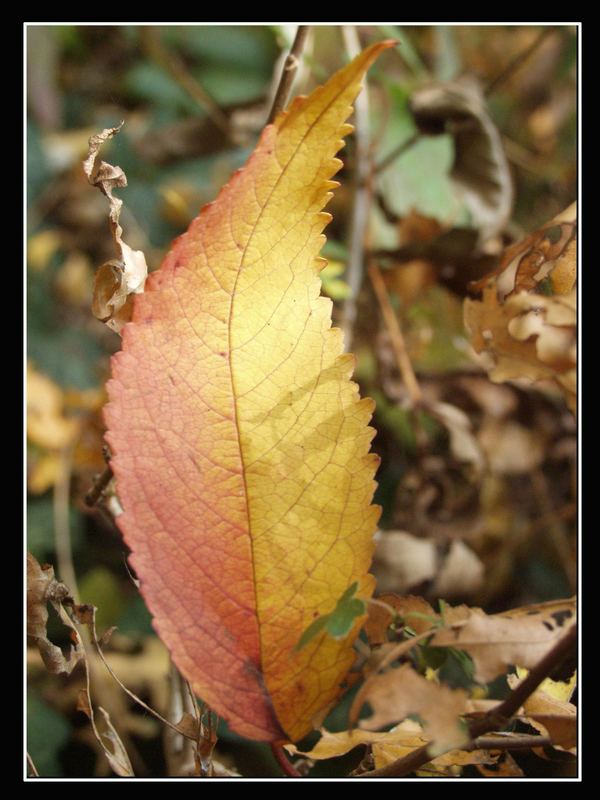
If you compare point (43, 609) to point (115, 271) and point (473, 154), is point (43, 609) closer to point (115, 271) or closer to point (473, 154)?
point (115, 271)

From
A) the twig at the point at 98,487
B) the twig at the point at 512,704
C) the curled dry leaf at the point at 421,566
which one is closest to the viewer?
the twig at the point at 512,704

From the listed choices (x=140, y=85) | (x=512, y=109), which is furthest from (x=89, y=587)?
(x=512, y=109)

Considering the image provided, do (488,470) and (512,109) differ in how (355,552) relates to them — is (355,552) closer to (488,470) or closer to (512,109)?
(488,470)

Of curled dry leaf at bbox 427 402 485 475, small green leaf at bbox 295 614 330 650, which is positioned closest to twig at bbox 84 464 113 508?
small green leaf at bbox 295 614 330 650

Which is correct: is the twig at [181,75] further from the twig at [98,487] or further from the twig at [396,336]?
the twig at [98,487]

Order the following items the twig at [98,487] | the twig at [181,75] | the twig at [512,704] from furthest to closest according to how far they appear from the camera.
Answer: the twig at [181,75] < the twig at [98,487] < the twig at [512,704]

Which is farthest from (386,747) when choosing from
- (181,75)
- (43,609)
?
(181,75)

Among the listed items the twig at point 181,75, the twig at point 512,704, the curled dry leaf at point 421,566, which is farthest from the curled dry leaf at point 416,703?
the twig at point 181,75
